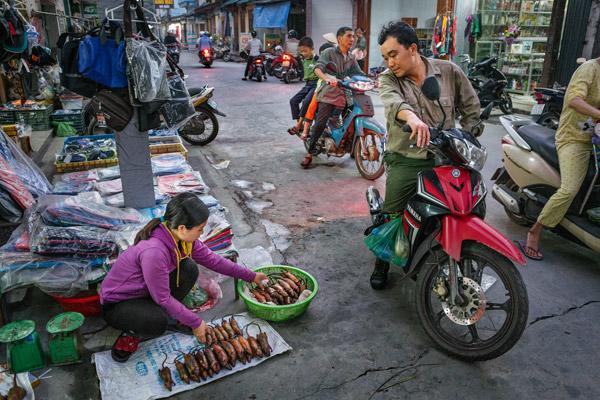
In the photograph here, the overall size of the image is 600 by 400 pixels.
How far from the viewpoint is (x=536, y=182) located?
4.12 metres

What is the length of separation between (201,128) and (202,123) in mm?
86

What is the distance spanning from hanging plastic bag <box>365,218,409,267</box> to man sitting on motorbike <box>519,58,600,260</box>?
57.5 inches

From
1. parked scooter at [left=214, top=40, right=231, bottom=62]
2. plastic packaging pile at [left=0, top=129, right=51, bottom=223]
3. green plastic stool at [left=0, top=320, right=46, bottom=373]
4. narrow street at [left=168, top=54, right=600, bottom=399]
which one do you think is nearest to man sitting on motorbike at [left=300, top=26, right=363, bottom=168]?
narrow street at [left=168, top=54, right=600, bottom=399]

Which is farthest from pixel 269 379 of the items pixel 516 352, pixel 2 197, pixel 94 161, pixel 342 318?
pixel 94 161

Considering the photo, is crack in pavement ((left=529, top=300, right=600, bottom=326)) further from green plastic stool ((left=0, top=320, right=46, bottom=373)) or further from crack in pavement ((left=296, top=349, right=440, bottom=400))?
green plastic stool ((left=0, top=320, right=46, bottom=373))

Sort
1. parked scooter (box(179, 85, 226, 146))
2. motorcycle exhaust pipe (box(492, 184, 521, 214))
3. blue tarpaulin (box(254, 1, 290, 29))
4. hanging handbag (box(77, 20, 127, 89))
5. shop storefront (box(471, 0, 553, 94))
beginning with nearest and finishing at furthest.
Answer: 1. hanging handbag (box(77, 20, 127, 89))
2. motorcycle exhaust pipe (box(492, 184, 521, 214))
3. parked scooter (box(179, 85, 226, 146))
4. shop storefront (box(471, 0, 553, 94))
5. blue tarpaulin (box(254, 1, 290, 29))

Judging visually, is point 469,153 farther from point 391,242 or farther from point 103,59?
point 103,59

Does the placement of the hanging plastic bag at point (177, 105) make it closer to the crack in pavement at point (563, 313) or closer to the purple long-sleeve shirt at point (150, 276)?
the purple long-sleeve shirt at point (150, 276)

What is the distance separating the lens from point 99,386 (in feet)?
8.39

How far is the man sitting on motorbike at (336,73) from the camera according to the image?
20.2 feet

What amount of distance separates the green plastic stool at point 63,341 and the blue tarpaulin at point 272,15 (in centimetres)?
2232

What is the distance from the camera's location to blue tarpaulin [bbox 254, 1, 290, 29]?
75.6 ft

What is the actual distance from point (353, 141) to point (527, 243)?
2871mm

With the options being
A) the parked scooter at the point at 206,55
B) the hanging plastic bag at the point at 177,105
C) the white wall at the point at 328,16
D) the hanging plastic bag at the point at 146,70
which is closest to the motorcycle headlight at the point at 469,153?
the hanging plastic bag at the point at 146,70
